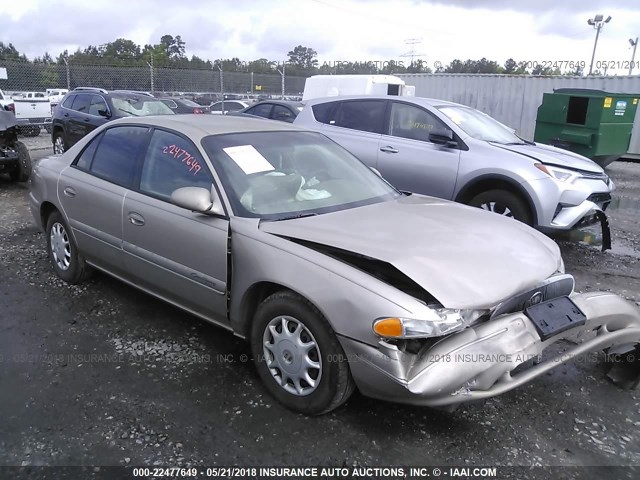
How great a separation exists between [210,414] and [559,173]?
4.56 metres

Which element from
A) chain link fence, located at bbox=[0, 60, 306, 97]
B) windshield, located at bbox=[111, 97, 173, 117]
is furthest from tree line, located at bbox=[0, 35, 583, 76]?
windshield, located at bbox=[111, 97, 173, 117]

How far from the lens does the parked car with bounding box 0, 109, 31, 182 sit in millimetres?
9008

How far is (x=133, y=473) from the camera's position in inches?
101

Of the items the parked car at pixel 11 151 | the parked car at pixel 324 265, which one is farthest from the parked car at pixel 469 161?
the parked car at pixel 11 151

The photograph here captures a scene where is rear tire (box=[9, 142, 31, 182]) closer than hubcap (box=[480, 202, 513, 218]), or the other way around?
hubcap (box=[480, 202, 513, 218])

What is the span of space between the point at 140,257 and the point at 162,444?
56.8 inches

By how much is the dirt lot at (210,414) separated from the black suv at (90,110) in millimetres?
7071

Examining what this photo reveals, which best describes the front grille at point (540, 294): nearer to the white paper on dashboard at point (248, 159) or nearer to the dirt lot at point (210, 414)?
the dirt lot at point (210, 414)

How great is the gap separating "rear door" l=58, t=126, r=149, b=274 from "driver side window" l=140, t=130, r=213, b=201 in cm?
16

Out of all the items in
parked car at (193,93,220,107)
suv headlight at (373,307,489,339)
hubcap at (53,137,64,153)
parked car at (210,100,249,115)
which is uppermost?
parked car at (193,93,220,107)

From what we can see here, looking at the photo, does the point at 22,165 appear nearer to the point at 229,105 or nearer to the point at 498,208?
the point at 498,208

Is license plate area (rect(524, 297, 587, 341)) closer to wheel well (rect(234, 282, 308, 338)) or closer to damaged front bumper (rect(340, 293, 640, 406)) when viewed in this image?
damaged front bumper (rect(340, 293, 640, 406))

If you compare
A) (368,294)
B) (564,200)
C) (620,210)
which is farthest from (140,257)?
(620,210)

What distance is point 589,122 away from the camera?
11.5 metres
